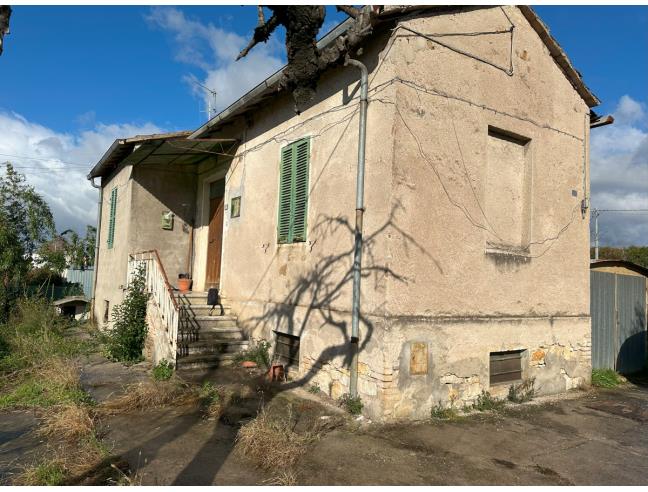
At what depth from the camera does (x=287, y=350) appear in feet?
24.1

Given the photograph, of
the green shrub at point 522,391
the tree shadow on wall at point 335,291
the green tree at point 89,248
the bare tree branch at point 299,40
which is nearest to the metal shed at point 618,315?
the green shrub at point 522,391

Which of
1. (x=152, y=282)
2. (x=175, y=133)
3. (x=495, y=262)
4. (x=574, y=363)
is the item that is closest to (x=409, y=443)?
(x=495, y=262)

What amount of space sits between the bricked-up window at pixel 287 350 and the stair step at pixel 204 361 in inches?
30.6

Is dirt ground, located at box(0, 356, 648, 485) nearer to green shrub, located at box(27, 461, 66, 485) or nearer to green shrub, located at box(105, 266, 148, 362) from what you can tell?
green shrub, located at box(27, 461, 66, 485)

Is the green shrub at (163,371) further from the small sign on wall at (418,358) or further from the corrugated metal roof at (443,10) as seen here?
the corrugated metal roof at (443,10)

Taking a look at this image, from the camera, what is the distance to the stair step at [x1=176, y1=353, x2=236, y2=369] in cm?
720

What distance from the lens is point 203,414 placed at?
555cm

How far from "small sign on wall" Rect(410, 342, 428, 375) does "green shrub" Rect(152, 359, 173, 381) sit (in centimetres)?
363

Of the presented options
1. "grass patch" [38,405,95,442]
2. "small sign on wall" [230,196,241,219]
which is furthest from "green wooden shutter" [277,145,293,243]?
Result: "grass patch" [38,405,95,442]

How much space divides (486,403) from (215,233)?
6885mm

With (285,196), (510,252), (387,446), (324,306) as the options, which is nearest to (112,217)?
(285,196)

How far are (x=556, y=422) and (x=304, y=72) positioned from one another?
16.6 ft

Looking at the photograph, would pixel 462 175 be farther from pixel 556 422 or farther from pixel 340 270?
pixel 556 422

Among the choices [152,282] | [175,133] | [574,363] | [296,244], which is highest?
[175,133]
